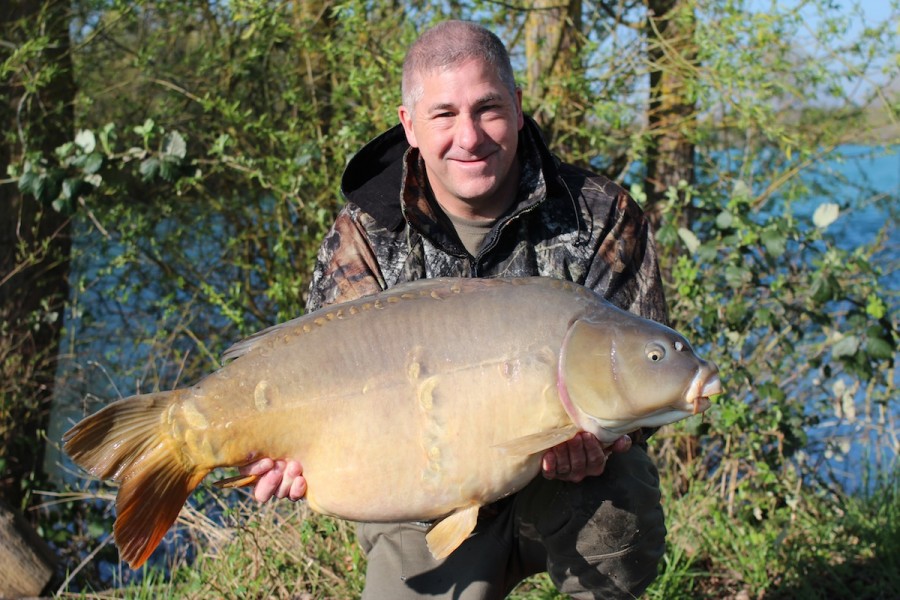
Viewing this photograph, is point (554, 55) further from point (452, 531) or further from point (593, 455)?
point (452, 531)

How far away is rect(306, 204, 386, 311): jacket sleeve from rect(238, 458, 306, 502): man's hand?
23.6 inches

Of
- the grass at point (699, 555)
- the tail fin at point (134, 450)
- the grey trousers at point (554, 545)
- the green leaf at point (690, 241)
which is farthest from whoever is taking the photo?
the green leaf at point (690, 241)

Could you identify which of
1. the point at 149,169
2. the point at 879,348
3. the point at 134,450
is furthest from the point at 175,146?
the point at 879,348

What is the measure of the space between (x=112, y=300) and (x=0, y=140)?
3.72ft

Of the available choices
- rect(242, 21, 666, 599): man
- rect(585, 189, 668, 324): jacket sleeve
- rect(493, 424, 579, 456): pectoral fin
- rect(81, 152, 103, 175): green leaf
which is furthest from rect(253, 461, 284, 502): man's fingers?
rect(81, 152, 103, 175): green leaf

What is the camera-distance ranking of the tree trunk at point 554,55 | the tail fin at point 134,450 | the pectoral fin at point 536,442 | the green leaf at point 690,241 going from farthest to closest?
the tree trunk at point 554,55
the green leaf at point 690,241
the tail fin at point 134,450
the pectoral fin at point 536,442

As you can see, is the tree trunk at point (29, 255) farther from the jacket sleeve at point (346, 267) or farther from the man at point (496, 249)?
the man at point (496, 249)

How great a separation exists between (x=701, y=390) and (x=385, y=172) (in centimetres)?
114

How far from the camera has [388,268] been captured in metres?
2.72

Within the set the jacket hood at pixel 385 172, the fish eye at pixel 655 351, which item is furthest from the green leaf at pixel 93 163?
the fish eye at pixel 655 351

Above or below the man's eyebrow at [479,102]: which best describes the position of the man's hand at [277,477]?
below

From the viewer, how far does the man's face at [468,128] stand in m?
2.54

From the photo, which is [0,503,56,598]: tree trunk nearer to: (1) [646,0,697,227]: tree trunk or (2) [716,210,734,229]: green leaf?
(2) [716,210,734,229]: green leaf

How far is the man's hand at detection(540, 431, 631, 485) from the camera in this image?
87.4 inches
